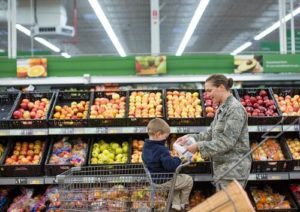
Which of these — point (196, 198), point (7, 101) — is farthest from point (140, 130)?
point (7, 101)

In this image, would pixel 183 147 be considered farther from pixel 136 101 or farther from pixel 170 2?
pixel 170 2

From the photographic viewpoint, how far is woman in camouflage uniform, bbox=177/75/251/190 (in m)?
3.44

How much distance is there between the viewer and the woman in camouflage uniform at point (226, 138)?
11.3 feet

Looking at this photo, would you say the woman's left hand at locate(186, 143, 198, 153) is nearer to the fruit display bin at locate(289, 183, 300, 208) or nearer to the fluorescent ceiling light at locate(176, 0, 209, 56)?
the fruit display bin at locate(289, 183, 300, 208)

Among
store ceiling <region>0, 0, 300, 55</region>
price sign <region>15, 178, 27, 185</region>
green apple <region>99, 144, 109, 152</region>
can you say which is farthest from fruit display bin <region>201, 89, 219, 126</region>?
store ceiling <region>0, 0, 300, 55</region>

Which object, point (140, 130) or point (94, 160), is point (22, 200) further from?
point (140, 130)

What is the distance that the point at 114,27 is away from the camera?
1728 cm

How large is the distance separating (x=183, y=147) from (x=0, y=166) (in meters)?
2.26

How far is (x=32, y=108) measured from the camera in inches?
198

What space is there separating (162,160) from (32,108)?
2145mm

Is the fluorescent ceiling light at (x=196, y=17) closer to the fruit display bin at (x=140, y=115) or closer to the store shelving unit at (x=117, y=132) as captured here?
the fruit display bin at (x=140, y=115)

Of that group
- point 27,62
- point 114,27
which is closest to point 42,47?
point 114,27

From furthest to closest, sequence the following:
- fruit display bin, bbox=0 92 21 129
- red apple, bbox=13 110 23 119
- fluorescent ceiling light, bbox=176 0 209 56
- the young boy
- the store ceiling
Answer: the store ceiling < fluorescent ceiling light, bbox=176 0 209 56 < fruit display bin, bbox=0 92 21 129 < red apple, bbox=13 110 23 119 < the young boy

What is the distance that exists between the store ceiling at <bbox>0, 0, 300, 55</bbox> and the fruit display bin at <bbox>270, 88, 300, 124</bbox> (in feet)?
17.8
